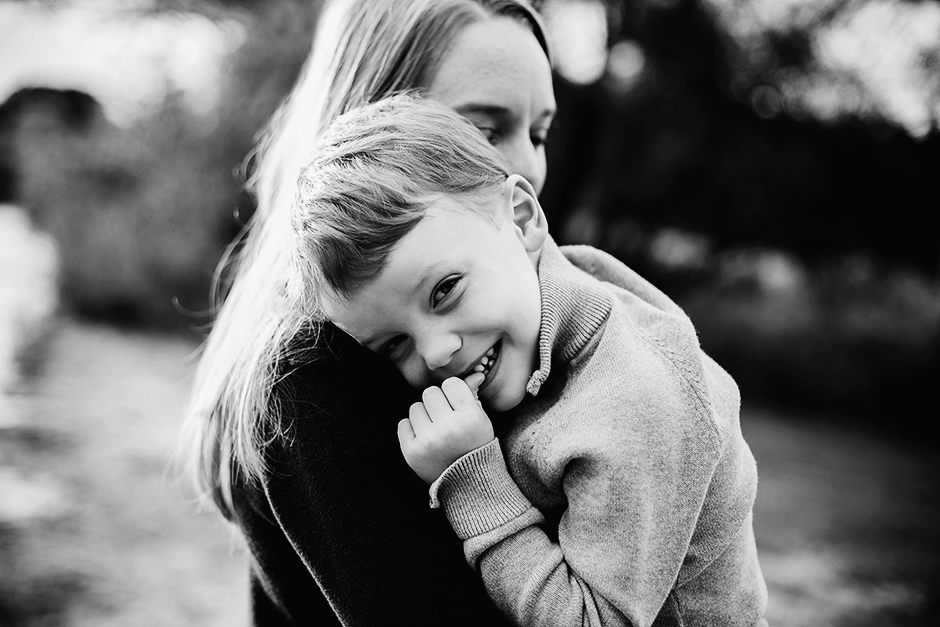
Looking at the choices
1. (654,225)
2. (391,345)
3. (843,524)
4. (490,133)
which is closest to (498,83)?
(490,133)

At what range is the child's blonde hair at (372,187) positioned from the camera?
134cm

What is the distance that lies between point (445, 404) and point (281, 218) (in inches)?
20.5

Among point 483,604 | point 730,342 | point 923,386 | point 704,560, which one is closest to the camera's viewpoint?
point 483,604

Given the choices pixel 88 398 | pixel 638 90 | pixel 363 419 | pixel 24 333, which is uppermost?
pixel 363 419

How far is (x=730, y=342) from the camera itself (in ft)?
34.4

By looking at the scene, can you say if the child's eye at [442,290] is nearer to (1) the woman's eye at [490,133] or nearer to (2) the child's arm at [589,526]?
(2) the child's arm at [589,526]

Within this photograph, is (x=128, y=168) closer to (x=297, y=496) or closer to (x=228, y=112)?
(x=228, y=112)

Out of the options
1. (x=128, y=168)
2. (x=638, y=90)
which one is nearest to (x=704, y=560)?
(x=638, y=90)

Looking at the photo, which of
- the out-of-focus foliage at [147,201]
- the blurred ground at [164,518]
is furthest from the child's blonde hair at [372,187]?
the out-of-focus foliage at [147,201]

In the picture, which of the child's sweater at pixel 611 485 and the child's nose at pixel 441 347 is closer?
the child's sweater at pixel 611 485

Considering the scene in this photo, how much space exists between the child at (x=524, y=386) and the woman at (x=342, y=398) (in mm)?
65

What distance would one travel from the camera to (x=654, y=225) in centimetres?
1148

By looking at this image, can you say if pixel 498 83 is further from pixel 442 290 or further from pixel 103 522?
pixel 103 522

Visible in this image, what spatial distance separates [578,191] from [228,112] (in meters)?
4.62
